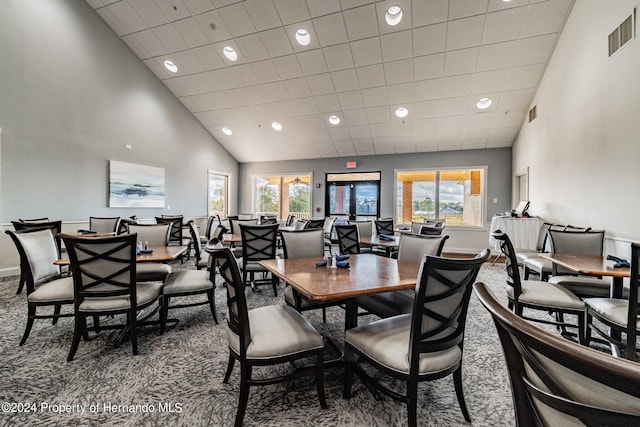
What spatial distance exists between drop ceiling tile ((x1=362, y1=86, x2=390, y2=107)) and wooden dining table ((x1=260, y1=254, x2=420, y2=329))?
15.6 feet

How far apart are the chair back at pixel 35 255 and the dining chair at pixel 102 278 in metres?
0.80

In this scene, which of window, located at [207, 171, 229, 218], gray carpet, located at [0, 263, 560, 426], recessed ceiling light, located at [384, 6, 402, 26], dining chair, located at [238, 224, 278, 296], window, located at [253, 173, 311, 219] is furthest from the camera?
window, located at [253, 173, 311, 219]

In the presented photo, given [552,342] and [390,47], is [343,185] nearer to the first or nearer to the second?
[390,47]

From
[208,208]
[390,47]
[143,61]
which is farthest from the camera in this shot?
[208,208]

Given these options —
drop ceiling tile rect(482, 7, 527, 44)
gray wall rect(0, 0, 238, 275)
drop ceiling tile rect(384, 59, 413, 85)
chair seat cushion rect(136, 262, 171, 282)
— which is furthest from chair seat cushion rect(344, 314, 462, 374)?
gray wall rect(0, 0, 238, 275)

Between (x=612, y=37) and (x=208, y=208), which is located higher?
(x=612, y=37)

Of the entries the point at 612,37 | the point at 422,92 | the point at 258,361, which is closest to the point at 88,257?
the point at 258,361

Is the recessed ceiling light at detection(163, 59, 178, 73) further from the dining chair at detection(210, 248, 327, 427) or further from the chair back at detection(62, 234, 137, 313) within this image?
the dining chair at detection(210, 248, 327, 427)

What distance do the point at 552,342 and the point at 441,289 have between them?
0.91 m

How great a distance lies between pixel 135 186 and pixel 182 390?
Result: 6.22 meters

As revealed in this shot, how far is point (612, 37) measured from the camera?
320 centimetres

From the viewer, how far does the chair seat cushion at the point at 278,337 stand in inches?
59.7

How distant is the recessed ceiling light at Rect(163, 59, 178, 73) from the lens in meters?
6.45

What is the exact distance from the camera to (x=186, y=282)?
2.74 metres
